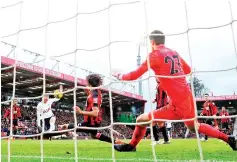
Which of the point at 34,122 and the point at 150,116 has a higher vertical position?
the point at 34,122

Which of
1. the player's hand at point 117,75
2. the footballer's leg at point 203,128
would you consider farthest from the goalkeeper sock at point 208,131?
the player's hand at point 117,75

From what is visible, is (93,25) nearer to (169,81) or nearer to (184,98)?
(169,81)

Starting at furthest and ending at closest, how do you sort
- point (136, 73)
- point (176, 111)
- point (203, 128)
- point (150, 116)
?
point (203, 128) → point (176, 111) → point (150, 116) → point (136, 73)

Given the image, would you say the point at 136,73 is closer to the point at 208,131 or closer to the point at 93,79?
the point at 208,131

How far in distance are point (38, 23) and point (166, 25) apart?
1300 mm

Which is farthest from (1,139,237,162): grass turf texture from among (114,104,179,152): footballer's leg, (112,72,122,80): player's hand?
(112,72,122,80): player's hand

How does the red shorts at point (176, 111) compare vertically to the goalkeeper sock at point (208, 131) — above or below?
above

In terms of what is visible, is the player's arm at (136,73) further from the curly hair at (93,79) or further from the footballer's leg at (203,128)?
the curly hair at (93,79)

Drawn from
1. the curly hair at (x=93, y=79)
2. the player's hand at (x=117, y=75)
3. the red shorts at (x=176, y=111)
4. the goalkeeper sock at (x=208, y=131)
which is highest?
the curly hair at (x=93, y=79)

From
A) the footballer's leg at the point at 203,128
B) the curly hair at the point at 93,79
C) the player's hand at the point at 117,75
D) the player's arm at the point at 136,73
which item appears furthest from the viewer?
the curly hair at the point at 93,79

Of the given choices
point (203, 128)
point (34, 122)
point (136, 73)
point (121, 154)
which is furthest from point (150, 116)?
point (34, 122)

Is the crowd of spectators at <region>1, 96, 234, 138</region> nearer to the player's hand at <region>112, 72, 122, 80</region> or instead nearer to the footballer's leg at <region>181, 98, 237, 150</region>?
the footballer's leg at <region>181, 98, 237, 150</region>

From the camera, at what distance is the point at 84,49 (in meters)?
3.52

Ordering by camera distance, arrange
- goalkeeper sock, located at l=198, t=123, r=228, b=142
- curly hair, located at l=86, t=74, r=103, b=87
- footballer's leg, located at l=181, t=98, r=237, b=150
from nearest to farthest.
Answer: footballer's leg, located at l=181, t=98, r=237, b=150
goalkeeper sock, located at l=198, t=123, r=228, b=142
curly hair, located at l=86, t=74, r=103, b=87
